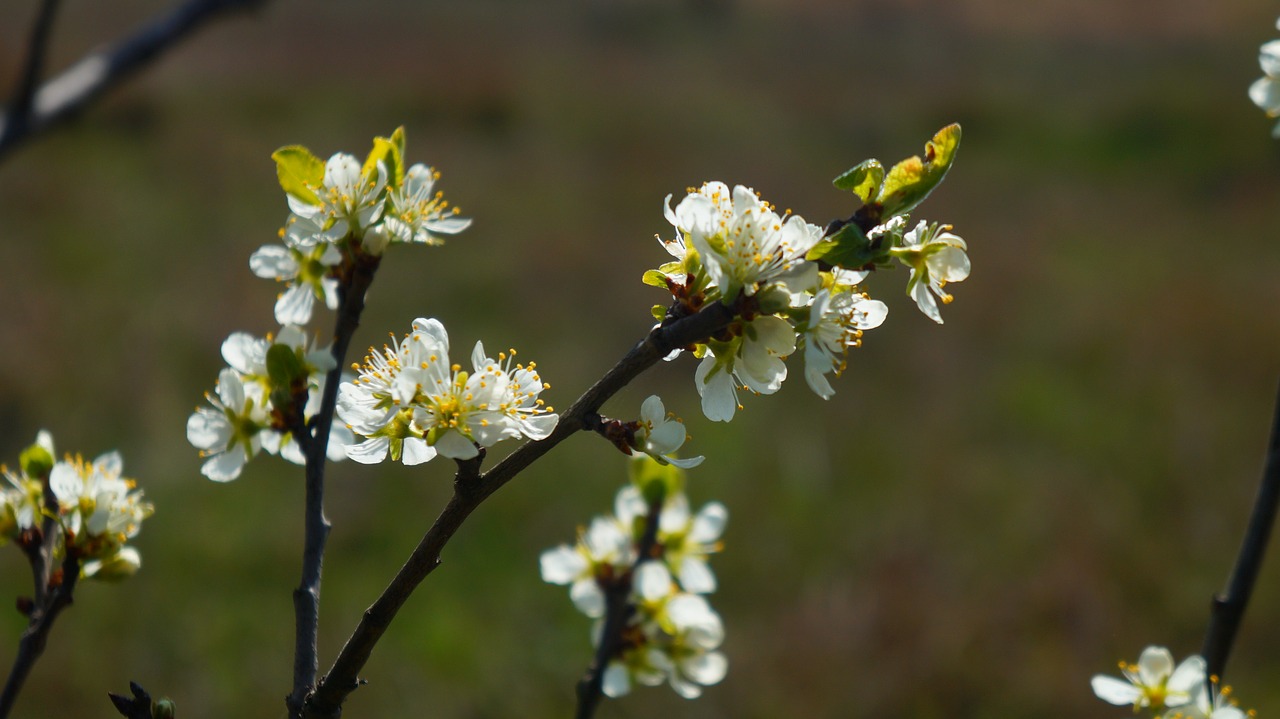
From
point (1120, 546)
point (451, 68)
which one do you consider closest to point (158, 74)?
point (451, 68)

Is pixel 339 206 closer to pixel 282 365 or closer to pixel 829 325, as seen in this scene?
pixel 282 365

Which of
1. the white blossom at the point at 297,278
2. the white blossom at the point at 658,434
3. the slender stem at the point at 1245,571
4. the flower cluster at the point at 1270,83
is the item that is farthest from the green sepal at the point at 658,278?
the flower cluster at the point at 1270,83

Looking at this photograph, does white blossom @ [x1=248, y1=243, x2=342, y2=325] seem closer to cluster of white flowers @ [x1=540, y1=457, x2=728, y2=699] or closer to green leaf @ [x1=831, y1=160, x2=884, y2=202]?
cluster of white flowers @ [x1=540, y1=457, x2=728, y2=699]

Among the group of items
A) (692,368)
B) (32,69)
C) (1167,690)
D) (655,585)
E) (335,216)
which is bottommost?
(1167,690)

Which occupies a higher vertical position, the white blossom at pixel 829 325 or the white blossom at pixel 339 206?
the white blossom at pixel 339 206

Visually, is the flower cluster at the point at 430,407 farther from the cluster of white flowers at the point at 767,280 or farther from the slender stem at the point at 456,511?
the cluster of white flowers at the point at 767,280

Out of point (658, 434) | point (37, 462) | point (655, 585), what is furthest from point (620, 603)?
point (37, 462)
